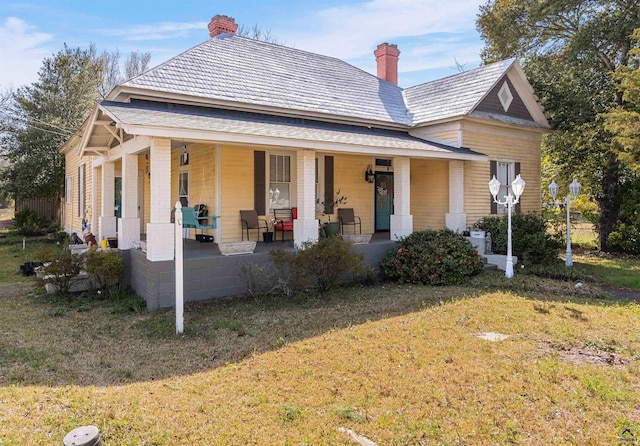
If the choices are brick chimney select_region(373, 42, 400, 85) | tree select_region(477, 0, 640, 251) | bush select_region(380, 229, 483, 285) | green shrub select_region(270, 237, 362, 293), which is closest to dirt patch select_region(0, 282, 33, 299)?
green shrub select_region(270, 237, 362, 293)

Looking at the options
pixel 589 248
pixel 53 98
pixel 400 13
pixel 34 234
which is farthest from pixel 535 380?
pixel 53 98

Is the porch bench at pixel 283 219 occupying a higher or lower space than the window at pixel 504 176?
lower

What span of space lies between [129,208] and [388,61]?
11.7 metres

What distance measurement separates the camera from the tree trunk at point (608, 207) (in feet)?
45.4

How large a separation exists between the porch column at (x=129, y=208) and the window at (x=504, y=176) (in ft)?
32.7

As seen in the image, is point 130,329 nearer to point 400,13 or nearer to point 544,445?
point 544,445

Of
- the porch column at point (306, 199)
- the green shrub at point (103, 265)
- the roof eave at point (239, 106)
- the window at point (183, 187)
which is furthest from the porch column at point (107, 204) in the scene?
the porch column at point (306, 199)

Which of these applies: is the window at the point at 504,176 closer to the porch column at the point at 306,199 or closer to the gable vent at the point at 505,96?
the gable vent at the point at 505,96

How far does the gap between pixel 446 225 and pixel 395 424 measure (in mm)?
9028

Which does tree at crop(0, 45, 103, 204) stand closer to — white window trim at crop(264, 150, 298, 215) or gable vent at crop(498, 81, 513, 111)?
white window trim at crop(264, 150, 298, 215)

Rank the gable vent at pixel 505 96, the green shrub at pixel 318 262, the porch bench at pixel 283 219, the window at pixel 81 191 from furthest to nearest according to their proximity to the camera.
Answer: the window at pixel 81 191 < the gable vent at pixel 505 96 < the porch bench at pixel 283 219 < the green shrub at pixel 318 262

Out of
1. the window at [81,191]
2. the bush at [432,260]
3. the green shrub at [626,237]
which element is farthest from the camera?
the window at [81,191]

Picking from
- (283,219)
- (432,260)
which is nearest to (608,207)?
(432,260)

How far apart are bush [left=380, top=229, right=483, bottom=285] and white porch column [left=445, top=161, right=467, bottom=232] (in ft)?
5.98
